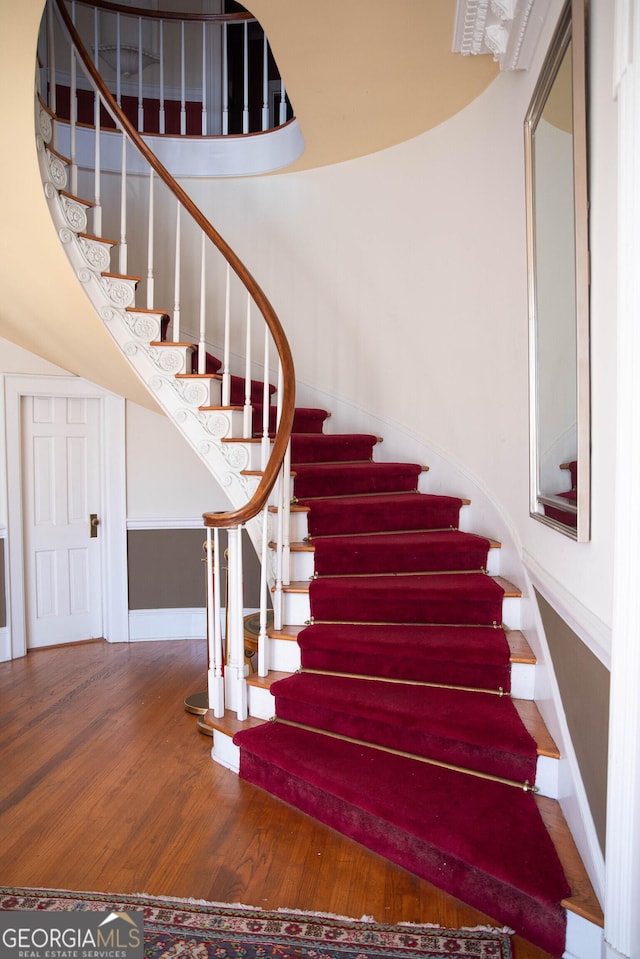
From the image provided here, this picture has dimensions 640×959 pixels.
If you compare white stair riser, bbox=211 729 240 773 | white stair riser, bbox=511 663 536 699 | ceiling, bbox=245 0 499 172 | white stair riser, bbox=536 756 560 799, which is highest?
ceiling, bbox=245 0 499 172

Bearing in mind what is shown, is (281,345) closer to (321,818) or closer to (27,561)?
(321,818)

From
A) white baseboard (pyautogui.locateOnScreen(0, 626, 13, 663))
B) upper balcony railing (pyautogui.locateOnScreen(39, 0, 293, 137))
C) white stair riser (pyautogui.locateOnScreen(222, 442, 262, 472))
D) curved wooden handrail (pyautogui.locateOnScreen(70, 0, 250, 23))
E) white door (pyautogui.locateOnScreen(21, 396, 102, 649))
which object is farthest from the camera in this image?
upper balcony railing (pyautogui.locateOnScreen(39, 0, 293, 137))

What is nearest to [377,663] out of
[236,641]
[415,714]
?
[415,714]

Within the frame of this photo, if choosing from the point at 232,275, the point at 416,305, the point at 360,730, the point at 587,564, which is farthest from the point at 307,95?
the point at 360,730

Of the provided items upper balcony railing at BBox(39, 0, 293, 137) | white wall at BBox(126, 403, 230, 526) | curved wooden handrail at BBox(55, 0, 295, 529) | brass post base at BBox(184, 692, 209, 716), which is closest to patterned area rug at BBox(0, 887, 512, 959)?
curved wooden handrail at BBox(55, 0, 295, 529)

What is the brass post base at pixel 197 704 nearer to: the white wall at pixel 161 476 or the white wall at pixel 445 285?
the white wall at pixel 161 476

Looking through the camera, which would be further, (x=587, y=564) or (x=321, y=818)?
(x=321, y=818)

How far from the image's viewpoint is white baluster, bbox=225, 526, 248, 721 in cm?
280

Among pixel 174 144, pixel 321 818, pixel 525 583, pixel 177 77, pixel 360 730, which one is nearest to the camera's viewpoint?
pixel 321 818

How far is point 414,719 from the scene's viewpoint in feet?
7.93

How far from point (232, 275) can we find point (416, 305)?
170 cm

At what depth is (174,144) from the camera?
489 cm

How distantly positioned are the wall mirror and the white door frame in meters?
3.29

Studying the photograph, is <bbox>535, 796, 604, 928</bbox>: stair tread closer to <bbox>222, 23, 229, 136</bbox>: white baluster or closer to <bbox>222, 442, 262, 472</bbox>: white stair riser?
<bbox>222, 442, 262, 472</bbox>: white stair riser
